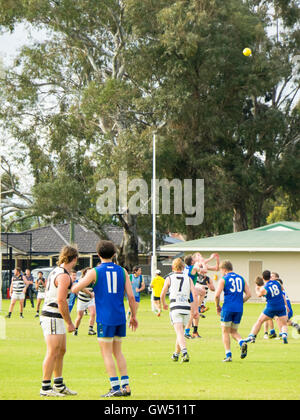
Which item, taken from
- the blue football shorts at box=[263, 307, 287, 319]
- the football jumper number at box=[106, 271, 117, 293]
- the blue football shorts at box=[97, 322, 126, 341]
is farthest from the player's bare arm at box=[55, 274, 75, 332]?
the blue football shorts at box=[263, 307, 287, 319]

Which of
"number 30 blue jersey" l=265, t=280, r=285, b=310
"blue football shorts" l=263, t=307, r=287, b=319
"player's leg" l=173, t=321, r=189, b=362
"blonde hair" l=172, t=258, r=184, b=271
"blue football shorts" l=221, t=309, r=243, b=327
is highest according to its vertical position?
"blonde hair" l=172, t=258, r=184, b=271

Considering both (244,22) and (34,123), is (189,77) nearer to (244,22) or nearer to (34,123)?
(244,22)

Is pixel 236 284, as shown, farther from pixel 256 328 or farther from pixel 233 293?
pixel 256 328

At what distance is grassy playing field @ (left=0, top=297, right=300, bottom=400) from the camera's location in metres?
11.1

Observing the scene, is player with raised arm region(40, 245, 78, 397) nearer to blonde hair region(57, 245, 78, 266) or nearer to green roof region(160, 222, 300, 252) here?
blonde hair region(57, 245, 78, 266)

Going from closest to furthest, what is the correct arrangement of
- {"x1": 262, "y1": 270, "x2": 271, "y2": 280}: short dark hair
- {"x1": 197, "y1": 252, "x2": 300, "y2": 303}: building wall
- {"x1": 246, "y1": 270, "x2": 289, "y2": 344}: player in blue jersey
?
{"x1": 246, "y1": 270, "x2": 289, "y2": 344}: player in blue jersey < {"x1": 262, "y1": 270, "x2": 271, "y2": 280}: short dark hair < {"x1": 197, "y1": 252, "x2": 300, "y2": 303}: building wall

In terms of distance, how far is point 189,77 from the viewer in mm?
50219

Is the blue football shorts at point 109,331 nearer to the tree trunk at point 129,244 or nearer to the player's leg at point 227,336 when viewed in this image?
the player's leg at point 227,336

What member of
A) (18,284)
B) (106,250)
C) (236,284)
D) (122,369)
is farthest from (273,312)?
(18,284)

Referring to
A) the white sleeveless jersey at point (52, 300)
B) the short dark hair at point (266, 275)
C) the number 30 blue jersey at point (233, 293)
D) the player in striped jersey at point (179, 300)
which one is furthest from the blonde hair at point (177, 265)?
the white sleeveless jersey at point (52, 300)

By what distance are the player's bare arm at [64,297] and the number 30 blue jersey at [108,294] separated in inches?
14.8

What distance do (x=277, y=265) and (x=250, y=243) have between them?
6.50 feet

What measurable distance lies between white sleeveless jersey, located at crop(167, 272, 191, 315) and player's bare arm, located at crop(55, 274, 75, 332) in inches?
189

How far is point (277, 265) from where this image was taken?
4762 centimetres
